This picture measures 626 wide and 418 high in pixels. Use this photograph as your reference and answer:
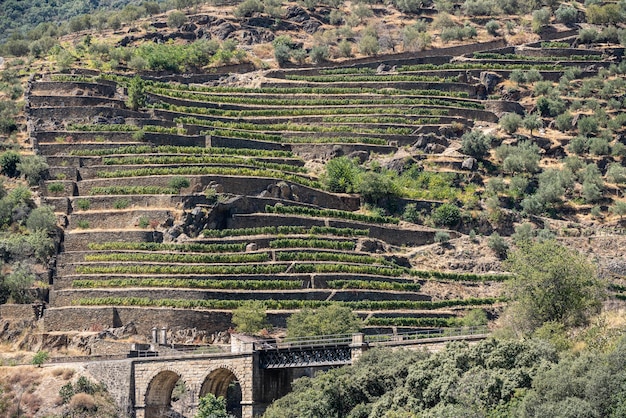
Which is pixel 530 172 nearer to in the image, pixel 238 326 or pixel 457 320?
pixel 457 320

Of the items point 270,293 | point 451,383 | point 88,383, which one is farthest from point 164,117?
point 451,383

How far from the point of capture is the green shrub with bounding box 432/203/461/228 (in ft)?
287

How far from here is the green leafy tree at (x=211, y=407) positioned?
64938 millimetres

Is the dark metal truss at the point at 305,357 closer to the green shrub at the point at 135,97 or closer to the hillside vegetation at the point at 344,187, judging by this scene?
the hillside vegetation at the point at 344,187

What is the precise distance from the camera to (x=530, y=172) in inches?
3740

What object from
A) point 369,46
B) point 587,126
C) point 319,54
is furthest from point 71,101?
point 587,126

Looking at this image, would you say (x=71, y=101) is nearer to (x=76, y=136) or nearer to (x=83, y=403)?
(x=76, y=136)

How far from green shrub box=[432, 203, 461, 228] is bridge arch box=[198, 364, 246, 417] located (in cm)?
2169

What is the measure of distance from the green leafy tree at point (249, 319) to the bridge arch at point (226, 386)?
3.44m

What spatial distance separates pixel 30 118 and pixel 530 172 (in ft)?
106

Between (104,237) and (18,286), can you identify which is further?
(104,237)

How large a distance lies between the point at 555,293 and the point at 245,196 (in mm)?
25614

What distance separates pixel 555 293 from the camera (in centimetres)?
6316

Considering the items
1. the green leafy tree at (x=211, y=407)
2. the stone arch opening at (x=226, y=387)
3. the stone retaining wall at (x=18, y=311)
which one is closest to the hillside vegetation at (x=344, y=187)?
the stone retaining wall at (x=18, y=311)
